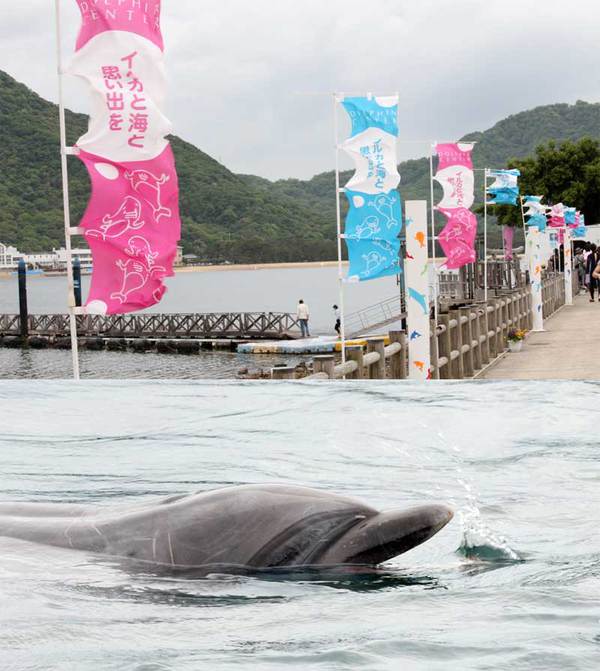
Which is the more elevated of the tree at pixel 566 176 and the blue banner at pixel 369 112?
the tree at pixel 566 176

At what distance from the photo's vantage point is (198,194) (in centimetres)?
11625

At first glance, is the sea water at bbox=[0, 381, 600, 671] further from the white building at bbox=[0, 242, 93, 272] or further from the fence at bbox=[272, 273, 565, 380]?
the white building at bbox=[0, 242, 93, 272]

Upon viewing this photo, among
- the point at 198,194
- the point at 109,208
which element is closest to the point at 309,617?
the point at 109,208

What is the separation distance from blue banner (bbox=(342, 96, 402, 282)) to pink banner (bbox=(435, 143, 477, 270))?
256 inches

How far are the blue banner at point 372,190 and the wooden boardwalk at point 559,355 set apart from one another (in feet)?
9.44

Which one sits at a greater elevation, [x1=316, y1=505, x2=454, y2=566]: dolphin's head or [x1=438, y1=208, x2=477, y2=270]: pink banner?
[x1=438, y1=208, x2=477, y2=270]: pink banner

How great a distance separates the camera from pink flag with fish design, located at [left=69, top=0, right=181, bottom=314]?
7.99 meters

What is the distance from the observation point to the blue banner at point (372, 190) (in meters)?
12.4

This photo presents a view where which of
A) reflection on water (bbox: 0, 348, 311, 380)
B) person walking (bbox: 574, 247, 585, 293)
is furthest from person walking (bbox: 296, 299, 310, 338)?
person walking (bbox: 574, 247, 585, 293)

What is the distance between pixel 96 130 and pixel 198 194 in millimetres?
109622

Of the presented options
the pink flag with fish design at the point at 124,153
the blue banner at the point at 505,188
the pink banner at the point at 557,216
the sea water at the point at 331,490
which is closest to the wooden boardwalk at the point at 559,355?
the blue banner at the point at 505,188

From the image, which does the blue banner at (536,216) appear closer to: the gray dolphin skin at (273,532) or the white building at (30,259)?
the gray dolphin skin at (273,532)

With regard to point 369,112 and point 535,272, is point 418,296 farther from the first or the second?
point 535,272

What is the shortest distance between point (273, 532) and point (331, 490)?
0.99m
